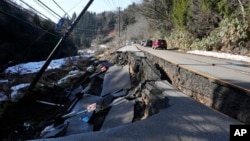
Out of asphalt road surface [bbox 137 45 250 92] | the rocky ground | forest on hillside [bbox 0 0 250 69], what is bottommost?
the rocky ground

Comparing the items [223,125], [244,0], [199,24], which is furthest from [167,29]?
[223,125]

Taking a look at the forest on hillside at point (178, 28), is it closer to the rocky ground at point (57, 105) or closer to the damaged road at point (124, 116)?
the rocky ground at point (57, 105)

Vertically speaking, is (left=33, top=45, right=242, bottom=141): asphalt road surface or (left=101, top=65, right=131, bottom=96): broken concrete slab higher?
(left=33, top=45, right=242, bottom=141): asphalt road surface

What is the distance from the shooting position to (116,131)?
5359 millimetres

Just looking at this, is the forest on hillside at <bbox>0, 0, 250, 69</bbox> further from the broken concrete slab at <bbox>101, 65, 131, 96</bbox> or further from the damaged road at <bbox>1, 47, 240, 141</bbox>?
the broken concrete slab at <bbox>101, 65, 131, 96</bbox>

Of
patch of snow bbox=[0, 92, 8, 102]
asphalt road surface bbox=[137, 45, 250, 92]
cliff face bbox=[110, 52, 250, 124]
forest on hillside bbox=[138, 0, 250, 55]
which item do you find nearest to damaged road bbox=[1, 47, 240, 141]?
cliff face bbox=[110, 52, 250, 124]

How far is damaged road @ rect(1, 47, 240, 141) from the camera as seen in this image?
5199 mm

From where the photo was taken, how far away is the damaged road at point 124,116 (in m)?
5.20

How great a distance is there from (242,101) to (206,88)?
2322mm

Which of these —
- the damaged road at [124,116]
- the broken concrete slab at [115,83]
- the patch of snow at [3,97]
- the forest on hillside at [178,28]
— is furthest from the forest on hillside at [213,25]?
the patch of snow at [3,97]

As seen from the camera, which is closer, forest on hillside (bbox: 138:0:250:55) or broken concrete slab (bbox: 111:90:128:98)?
broken concrete slab (bbox: 111:90:128:98)

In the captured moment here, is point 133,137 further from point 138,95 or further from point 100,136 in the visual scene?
point 138,95

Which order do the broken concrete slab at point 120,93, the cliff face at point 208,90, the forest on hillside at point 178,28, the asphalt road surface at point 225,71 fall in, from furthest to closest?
the forest on hillside at point 178,28
the broken concrete slab at point 120,93
the asphalt road surface at point 225,71
the cliff face at point 208,90

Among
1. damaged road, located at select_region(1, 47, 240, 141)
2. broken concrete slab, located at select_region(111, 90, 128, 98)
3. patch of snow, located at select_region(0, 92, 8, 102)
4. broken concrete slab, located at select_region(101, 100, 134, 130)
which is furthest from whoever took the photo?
patch of snow, located at select_region(0, 92, 8, 102)
